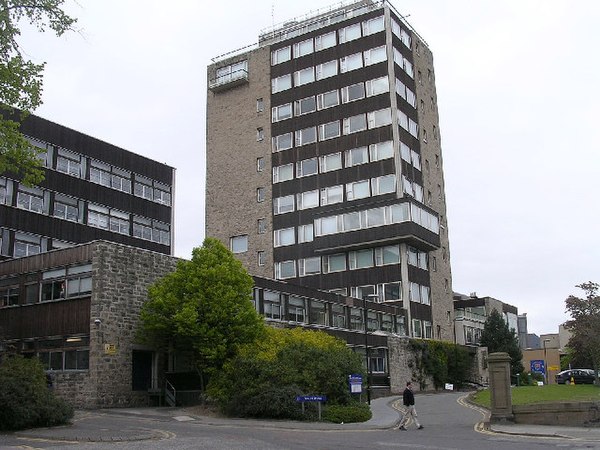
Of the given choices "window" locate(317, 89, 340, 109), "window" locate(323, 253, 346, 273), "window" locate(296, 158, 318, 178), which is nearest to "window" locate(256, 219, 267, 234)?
"window" locate(296, 158, 318, 178)

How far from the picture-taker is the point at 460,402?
37.3m

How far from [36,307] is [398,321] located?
30.3 meters

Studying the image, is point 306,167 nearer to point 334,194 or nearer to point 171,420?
point 334,194

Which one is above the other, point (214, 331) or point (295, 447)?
point (214, 331)

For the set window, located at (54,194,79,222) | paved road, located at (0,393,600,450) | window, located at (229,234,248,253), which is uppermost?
window, located at (229,234,248,253)

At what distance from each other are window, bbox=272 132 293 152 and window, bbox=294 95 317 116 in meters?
2.34

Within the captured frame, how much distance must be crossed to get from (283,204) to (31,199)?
83.3 feet

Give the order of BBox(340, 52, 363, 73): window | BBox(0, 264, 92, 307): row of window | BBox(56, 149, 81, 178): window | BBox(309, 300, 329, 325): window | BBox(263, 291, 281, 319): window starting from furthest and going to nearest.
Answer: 1. BBox(340, 52, 363, 73): window
2. BBox(56, 149, 81, 178): window
3. BBox(309, 300, 329, 325): window
4. BBox(263, 291, 281, 319): window
5. BBox(0, 264, 92, 307): row of window

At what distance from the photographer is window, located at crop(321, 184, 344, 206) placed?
61.3 metres

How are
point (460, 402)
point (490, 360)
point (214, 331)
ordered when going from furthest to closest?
point (460, 402) < point (214, 331) < point (490, 360)

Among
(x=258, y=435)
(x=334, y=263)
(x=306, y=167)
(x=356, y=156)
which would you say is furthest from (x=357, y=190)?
(x=258, y=435)

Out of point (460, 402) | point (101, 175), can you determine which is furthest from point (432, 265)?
point (101, 175)

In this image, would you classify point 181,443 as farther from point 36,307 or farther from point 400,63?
point 400,63

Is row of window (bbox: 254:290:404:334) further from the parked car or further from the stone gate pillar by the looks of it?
the stone gate pillar
